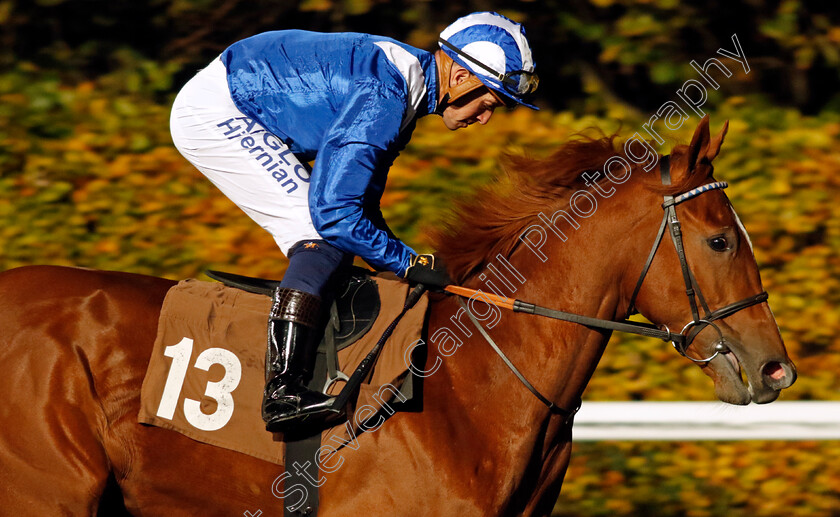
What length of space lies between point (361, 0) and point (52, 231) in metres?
2.77

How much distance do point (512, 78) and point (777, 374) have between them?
A: 129 cm

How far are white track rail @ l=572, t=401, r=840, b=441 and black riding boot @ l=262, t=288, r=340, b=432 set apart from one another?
194 cm

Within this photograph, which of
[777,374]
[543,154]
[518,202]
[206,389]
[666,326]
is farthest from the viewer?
[543,154]

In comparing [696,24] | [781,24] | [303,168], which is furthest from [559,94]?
[303,168]

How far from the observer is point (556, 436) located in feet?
9.93

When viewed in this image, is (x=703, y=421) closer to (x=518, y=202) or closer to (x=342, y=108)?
(x=518, y=202)

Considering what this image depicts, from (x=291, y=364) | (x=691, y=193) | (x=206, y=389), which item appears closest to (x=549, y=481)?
(x=291, y=364)

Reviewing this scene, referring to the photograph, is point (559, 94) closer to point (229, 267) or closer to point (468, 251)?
point (229, 267)

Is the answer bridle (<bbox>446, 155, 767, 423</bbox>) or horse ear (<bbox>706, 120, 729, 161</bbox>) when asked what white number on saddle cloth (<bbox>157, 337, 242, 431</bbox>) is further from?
horse ear (<bbox>706, 120, 729, 161</bbox>)

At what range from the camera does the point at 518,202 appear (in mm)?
3123

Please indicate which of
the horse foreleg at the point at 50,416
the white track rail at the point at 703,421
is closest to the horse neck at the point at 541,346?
the horse foreleg at the point at 50,416

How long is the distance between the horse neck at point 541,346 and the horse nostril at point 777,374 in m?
0.48

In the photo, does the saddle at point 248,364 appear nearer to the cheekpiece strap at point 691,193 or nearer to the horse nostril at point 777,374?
the cheekpiece strap at point 691,193

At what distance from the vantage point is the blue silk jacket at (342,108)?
2.92 metres
